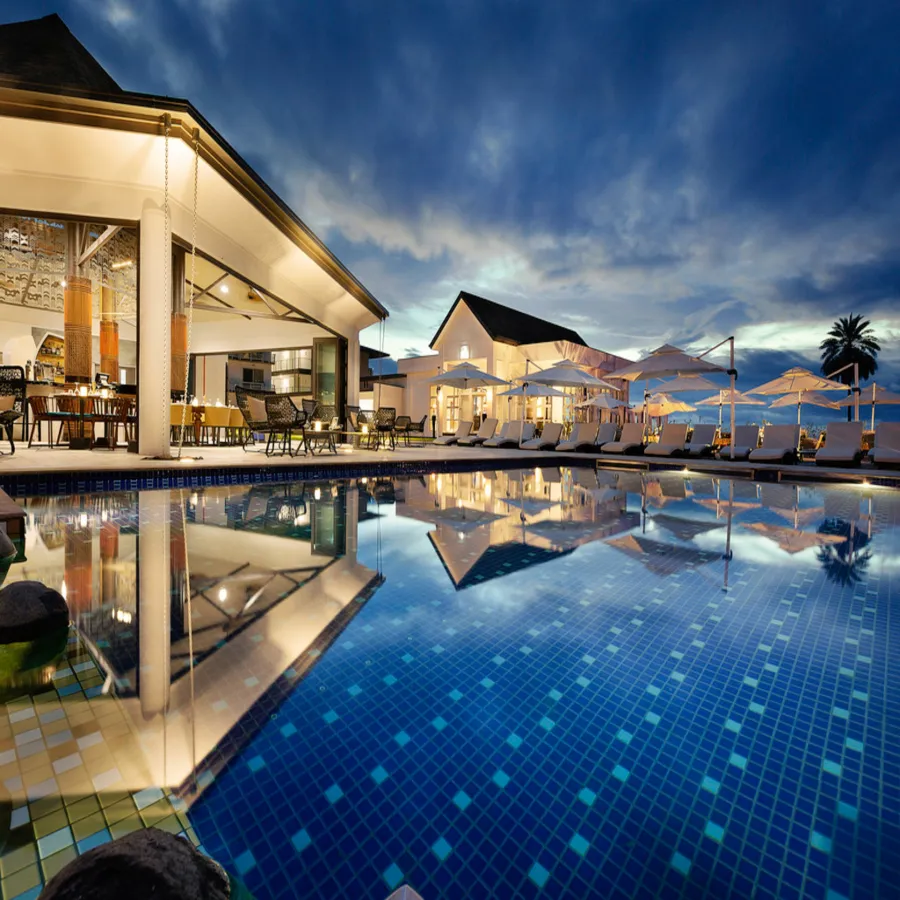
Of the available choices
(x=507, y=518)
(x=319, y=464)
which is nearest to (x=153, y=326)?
(x=319, y=464)

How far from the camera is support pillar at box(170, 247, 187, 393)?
9328 mm

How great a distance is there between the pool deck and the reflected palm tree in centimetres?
548

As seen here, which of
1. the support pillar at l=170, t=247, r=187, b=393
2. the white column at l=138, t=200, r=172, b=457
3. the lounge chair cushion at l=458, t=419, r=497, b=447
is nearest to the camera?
the white column at l=138, t=200, r=172, b=457

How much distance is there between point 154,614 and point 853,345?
1499 inches

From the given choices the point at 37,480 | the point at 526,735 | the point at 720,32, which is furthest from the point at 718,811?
the point at 720,32

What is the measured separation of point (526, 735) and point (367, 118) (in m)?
21.3

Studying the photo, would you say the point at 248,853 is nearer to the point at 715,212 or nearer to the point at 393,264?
the point at 715,212

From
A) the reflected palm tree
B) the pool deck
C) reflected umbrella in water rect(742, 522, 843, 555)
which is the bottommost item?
the reflected palm tree

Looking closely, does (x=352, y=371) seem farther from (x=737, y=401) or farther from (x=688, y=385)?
(x=737, y=401)

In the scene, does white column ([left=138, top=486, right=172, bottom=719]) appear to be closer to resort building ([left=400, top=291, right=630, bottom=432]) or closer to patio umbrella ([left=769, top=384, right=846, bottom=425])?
resort building ([left=400, top=291, right=630, bottom=432])

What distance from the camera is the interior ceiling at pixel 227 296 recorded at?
10.8m

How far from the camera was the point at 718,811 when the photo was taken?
1.10 m

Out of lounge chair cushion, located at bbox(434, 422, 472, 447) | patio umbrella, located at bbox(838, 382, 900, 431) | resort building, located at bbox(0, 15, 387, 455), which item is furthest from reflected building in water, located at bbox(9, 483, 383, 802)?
patio umbrella, located at bbox(838, 382, 900, 431)

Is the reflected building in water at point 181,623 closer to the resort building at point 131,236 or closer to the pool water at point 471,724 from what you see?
the pool water at point 471,724
